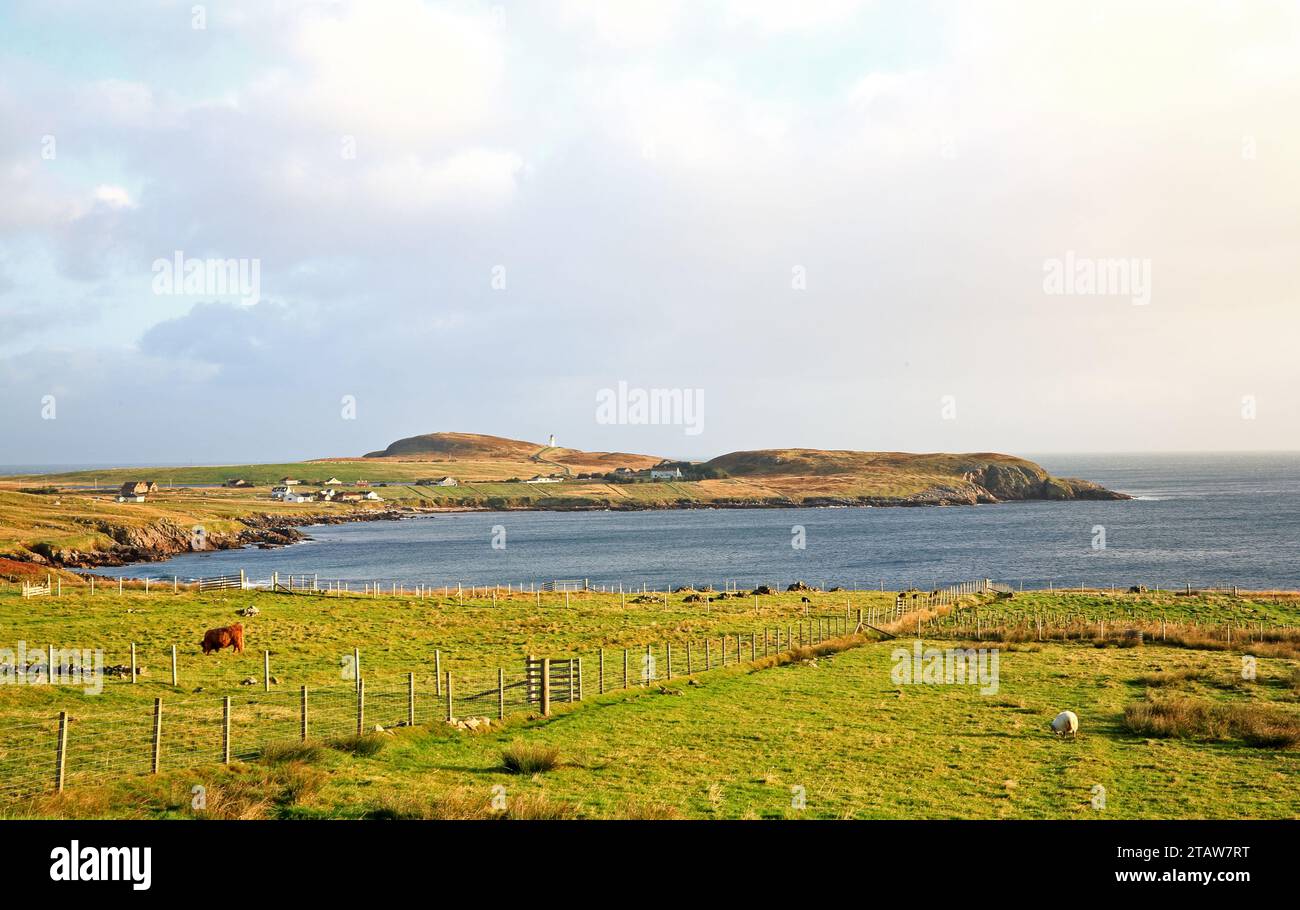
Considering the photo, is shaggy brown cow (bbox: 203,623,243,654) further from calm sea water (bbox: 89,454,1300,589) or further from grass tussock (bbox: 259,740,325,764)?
calm sea water (bbox: 89,454,1300,589)

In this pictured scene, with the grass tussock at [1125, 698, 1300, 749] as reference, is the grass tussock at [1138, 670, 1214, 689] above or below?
below

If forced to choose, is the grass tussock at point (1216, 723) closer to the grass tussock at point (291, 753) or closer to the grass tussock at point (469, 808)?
the grass tussock at point (469, 808)

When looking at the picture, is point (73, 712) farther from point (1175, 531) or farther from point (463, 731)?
point (1175, 531)

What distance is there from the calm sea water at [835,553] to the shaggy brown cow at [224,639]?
56.6m

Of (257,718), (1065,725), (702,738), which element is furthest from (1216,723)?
(257,718)

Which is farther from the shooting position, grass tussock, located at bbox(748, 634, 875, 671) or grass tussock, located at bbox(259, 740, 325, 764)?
grass tussock, located at bbox(748, 634, 875, 671)

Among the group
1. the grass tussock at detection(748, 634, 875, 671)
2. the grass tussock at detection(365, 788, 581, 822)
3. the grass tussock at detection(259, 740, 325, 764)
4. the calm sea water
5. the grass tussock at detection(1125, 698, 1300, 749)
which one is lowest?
the calm sea water

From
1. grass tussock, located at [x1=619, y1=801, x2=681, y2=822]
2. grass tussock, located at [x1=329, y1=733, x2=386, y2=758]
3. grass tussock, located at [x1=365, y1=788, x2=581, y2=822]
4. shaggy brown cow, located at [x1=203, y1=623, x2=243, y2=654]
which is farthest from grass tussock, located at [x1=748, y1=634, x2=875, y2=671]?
grass tussock, located at [x1=365, y1=788, x2=581, y2=822]

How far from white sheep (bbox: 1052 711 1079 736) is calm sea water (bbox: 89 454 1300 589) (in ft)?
220

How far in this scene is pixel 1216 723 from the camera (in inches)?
1022

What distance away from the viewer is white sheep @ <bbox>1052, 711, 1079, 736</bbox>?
84.3 feet

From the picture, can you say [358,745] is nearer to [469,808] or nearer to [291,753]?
[291,753]

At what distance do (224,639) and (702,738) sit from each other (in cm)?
2515
